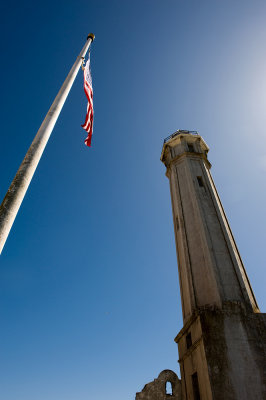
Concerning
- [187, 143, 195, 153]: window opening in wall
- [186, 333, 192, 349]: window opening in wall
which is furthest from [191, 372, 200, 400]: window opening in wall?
[187, 143, 195, 153]: window opening in wall

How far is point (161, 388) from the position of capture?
1602 cm

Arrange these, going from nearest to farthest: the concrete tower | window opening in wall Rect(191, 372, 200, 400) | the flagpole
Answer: the flagpole
the concrete tower
window opening in wall Rect(191, 372, 200, 400)

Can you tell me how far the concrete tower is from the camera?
11.6 m

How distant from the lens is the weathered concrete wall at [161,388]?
1555 cm

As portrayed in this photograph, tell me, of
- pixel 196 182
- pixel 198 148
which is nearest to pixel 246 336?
pixel 196 182

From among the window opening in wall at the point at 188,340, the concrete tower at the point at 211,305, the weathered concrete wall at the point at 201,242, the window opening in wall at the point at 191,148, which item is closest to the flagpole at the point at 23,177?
the concrete tower at the point at 211,305

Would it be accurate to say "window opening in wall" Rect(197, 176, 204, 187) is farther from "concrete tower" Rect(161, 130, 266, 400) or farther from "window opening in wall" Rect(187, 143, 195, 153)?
"window opening in wall" Rect(187, 143, 195, 153)

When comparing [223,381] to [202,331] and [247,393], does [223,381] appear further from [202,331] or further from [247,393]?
[202,331]

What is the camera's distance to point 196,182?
21469mm

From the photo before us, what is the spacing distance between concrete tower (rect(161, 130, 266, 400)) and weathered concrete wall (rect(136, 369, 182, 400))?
1.65 metres

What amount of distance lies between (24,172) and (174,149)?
2025 centimetres

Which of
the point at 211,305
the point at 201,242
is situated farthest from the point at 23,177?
the point at 201,242

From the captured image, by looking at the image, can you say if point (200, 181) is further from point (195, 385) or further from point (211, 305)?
point (195, 385)

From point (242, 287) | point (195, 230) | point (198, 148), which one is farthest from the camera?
point (198, 148)
